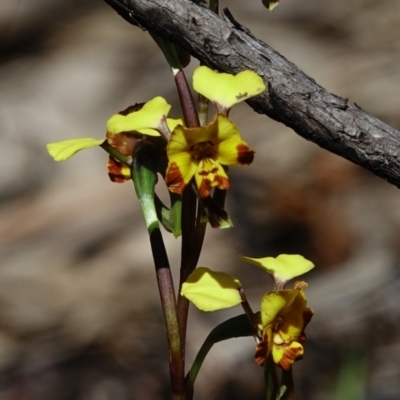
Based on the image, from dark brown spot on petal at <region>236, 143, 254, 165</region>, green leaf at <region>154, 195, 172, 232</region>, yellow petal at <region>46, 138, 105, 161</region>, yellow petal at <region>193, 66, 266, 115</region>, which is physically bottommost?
green leaf at <region>154, 195, 172, 232</region>

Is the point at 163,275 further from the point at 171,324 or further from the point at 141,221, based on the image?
the point at 141,221

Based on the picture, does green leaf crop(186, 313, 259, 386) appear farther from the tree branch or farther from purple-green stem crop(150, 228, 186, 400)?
the tree branch

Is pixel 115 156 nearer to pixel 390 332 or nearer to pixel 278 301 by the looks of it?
pixel 278 301

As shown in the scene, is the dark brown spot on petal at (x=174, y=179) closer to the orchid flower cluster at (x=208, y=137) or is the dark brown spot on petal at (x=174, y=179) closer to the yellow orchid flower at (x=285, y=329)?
the orchid flower cluster at (x=208, y=137)

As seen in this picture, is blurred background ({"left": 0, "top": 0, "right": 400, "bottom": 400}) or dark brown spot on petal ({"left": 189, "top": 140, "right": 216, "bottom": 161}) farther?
blurred background ({"left": 0, "top": 0, "right": 400, "bottom": 400})

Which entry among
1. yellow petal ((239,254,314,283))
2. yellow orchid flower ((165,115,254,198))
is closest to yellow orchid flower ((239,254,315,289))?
yellow petal ((239,254,314,283))

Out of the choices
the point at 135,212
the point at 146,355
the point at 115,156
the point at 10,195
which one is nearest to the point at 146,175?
the point at 115,156
